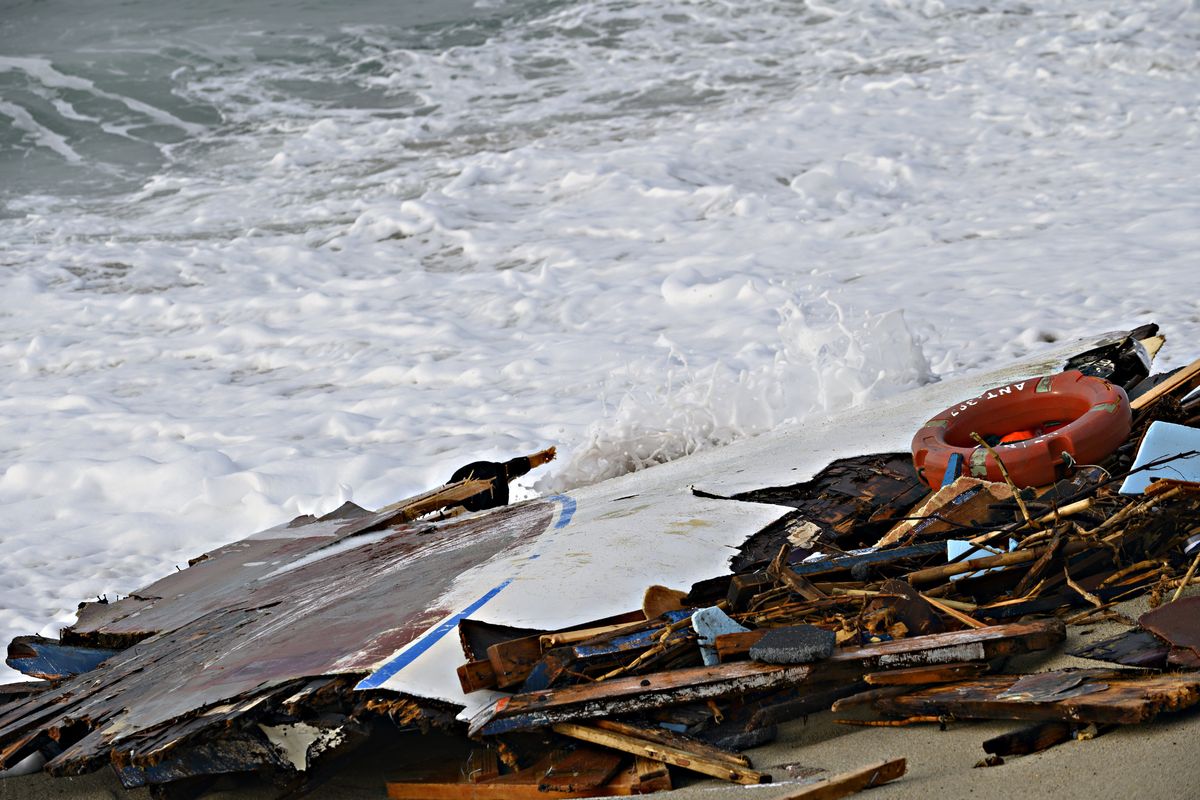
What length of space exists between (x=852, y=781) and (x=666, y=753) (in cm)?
44

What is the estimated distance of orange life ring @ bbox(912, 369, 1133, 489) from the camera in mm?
3623

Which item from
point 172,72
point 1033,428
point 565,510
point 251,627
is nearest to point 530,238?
point 565,510

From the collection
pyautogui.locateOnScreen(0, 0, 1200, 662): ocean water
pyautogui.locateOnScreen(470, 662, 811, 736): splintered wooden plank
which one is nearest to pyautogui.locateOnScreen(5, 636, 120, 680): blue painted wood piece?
pyautogui.locateOnScreen(0, 0, 1200, 662): ocean water

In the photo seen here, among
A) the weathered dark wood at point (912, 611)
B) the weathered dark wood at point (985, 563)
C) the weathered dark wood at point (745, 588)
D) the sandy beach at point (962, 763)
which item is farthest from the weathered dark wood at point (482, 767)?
the weathered dark wood at point (985, 563)

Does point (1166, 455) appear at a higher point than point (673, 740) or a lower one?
higher

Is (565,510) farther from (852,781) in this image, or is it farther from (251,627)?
(852,781)

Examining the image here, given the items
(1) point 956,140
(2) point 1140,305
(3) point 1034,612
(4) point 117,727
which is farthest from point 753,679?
(1) point 956,140

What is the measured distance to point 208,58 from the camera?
17875 millimetres

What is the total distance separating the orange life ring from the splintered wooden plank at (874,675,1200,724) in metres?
1.01

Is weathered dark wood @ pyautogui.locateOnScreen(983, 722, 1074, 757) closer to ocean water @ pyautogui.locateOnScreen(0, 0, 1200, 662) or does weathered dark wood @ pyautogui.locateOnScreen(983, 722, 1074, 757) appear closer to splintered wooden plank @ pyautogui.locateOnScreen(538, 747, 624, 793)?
splintered wooden plank @ pyautogui.locateOnScreen(538, 747, 624, 793)

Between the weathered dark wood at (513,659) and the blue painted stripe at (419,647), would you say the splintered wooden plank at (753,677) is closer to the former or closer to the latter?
the weathered dark wood at (513,659)

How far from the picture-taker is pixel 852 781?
252 centimetres

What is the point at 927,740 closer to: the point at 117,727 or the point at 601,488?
the point at 117,727

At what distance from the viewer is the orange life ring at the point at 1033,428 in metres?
3.62
